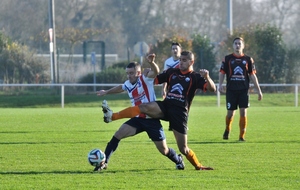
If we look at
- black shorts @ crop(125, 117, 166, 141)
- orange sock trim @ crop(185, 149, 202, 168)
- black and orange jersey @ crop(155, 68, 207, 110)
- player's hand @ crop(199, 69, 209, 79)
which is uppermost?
player's hand @ crop(199, 69, 209, 79)

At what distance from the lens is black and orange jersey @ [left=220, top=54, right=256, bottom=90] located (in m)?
13.2

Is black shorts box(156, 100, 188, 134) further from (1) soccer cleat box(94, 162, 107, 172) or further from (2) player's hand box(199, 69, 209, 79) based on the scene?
(1) soccer cleat box(94, 162, 107, 172)

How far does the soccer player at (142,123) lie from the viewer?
370 inches

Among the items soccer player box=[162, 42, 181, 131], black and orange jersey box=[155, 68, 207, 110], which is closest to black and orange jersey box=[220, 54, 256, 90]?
soccer player box=[162, 42, 181, 131]

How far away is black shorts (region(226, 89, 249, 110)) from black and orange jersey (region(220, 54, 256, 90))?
3.3 inches

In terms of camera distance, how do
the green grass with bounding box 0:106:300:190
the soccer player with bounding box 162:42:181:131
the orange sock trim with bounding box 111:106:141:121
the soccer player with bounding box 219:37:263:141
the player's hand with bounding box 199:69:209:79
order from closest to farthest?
the green grass with bounding box 0:106:300:190 < the player's hand with bounding box 199:69:209:79 < the orange sock trim with bounding box 111:106:141:121 < the soccer player with bounding box 219:37:263:141 < the soccer player with bounding box 162:42:181:131

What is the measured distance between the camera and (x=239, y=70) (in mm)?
13219

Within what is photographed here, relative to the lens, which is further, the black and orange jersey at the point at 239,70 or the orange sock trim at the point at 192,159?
the black and orange jersey at the point at 239,70

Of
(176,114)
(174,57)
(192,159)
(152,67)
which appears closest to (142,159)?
(192,159)

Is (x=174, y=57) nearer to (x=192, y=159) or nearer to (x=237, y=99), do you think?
(x=237, y=99)

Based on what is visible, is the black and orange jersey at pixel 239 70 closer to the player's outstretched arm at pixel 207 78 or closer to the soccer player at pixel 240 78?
the soccer player at pixel 240 78

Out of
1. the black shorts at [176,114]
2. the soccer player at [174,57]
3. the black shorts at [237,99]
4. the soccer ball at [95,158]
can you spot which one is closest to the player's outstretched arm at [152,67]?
the black shorts at [176,114]

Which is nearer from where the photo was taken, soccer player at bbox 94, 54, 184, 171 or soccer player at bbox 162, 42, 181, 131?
soccer player at bbox 94, 54, 184, 171

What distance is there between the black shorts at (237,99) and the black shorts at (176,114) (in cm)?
420
